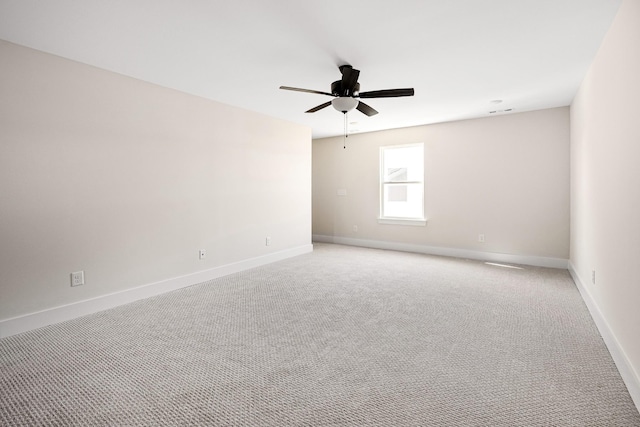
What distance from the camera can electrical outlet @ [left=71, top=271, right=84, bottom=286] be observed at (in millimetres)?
3066

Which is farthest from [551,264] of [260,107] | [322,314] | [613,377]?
[260,107]

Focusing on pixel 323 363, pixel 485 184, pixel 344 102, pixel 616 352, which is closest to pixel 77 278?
pixel 323 363

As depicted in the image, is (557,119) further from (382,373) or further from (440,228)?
(382,373)

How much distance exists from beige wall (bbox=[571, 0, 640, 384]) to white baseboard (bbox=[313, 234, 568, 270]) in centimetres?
143

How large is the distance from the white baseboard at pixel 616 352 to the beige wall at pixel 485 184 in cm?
180

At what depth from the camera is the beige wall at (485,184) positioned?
4.93m

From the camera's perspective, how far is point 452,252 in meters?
5.85

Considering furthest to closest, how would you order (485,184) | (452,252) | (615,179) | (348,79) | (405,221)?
(405,221) < (452,252) < (485,184) < (348,79) < (615,179)

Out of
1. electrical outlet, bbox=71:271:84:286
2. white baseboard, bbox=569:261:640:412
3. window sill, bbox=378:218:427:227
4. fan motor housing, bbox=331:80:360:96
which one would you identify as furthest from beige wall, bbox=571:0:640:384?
electrical outlet, bbox=71:271:84:286

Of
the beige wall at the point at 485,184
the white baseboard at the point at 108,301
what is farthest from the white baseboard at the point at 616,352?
the white baseboard at the point at 108,301

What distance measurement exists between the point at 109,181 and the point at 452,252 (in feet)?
17.6

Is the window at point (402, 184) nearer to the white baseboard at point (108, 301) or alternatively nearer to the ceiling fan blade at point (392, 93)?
the white baseboard at point (108, 301)

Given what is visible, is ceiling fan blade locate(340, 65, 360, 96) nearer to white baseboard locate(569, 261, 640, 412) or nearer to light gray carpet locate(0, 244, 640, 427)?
light gray carpet locate(0, 244, 640, 427)

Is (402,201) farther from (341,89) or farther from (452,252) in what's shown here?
(341,89)
